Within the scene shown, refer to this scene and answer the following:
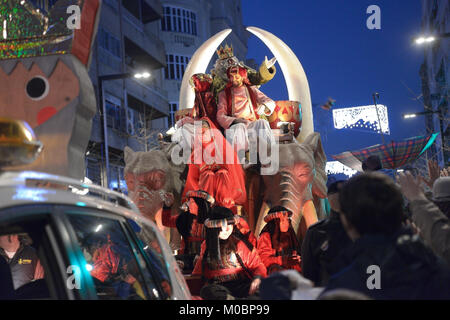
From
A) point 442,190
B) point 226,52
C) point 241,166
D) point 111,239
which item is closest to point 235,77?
point 226,52

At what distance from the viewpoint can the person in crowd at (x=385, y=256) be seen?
1.90 m

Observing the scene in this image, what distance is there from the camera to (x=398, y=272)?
190cm

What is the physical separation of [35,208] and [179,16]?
1646 inches

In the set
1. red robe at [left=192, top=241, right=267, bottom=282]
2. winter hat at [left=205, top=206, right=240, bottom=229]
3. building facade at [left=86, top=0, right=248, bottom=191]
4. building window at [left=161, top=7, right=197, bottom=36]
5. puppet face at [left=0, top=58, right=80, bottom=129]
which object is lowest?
red robe at [left=192, top=241, right=267, bottom=282]

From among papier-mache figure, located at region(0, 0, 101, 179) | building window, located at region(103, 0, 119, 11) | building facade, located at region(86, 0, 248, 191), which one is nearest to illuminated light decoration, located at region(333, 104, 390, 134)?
building facade, located at region(86, 0, 248, 191)

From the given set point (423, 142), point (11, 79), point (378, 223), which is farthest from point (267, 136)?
point (423, 142)

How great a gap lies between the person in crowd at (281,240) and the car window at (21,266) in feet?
8.58

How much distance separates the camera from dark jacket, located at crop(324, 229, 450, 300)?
6.21 feet

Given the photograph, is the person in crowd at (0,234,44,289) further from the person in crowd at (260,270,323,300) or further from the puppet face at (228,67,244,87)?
the puppet face at (228,67,244,87)

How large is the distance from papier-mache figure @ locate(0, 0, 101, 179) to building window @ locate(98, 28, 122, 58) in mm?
22958

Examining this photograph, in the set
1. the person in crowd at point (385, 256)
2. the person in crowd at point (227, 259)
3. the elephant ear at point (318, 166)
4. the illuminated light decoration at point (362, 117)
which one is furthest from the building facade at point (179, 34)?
the person in crowd at point (385, 256)

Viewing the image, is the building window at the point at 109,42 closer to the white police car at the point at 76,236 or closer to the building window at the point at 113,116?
the building window at the point at 113,116

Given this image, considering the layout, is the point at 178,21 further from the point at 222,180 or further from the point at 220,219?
the point at 220,219
